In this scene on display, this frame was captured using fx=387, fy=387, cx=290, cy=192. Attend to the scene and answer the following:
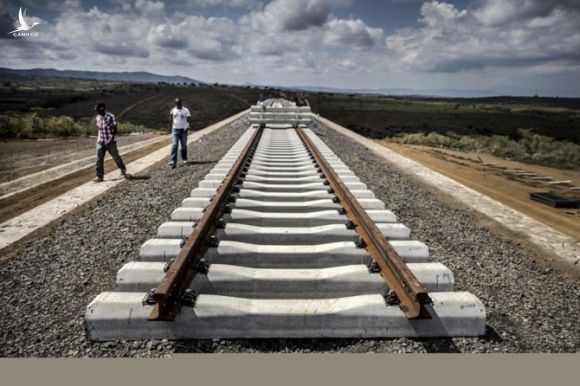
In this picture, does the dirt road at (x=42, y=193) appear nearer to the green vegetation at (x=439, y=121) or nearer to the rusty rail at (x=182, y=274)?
the rusty rail at (x=182, y=274)

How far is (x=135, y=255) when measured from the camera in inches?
169

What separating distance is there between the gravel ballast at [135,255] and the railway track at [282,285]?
0.36 feet

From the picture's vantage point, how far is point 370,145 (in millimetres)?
14273

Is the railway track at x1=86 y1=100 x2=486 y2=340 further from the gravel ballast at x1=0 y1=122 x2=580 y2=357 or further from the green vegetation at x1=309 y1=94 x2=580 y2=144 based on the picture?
the green vegetation at x1=309 y1=94 x2=580 y2=144

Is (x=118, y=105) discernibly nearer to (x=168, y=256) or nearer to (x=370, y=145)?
(x=370, y=145)

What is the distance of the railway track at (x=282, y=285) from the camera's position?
2834 mm

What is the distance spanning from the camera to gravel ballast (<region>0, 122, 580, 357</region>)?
9.20 ft

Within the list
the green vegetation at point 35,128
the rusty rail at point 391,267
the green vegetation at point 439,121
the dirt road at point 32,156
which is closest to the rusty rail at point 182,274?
the rusty rail at point 391,267

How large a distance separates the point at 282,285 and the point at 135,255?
194 cm

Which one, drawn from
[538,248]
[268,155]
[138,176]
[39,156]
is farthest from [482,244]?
[39,156]

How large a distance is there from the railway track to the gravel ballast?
11 cm

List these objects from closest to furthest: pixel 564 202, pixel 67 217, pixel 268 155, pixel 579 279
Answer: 1. pixel 579 279
2. pixel 67 217
3. pixel 564 202
4. pixel 268 155

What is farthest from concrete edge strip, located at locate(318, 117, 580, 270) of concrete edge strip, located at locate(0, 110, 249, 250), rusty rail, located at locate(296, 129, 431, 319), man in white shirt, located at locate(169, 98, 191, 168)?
concrete edge strip, located at locate(0, 110, 249, 250)

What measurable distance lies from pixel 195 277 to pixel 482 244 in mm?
3634
